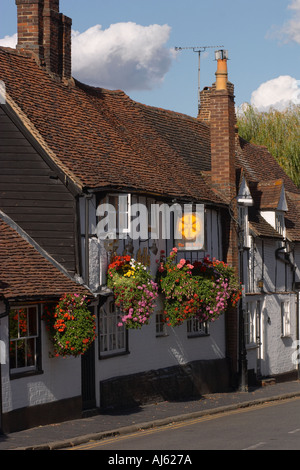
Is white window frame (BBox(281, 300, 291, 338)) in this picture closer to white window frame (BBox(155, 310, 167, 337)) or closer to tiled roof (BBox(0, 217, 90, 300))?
white window frame (BBox(155, 310, 167, 337))

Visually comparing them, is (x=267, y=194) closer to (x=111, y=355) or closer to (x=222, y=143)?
(x=222, y=143)

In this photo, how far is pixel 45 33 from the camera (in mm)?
23688

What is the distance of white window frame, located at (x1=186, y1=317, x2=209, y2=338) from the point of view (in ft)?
83.5

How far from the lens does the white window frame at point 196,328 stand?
2544 centimetres

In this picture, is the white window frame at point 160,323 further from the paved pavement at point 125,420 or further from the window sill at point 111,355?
the window sill at point 111,355

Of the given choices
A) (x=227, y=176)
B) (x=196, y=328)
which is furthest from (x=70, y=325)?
(x=227, y=176)

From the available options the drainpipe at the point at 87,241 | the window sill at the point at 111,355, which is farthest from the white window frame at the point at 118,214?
the window sill at the point at 111,355

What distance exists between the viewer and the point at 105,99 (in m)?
27.3

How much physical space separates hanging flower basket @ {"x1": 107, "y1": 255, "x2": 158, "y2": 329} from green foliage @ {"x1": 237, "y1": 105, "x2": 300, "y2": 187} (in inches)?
964

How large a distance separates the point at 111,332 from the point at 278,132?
1032 inches

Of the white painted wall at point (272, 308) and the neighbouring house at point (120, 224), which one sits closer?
the neighbouring house at point (120, 224)

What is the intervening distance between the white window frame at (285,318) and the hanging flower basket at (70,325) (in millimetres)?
14911

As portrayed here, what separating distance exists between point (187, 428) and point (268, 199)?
14.2m

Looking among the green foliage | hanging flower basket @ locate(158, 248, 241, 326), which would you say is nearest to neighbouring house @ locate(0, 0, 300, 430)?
hanging flower basket @ locate(158, 248, 241, 326)
